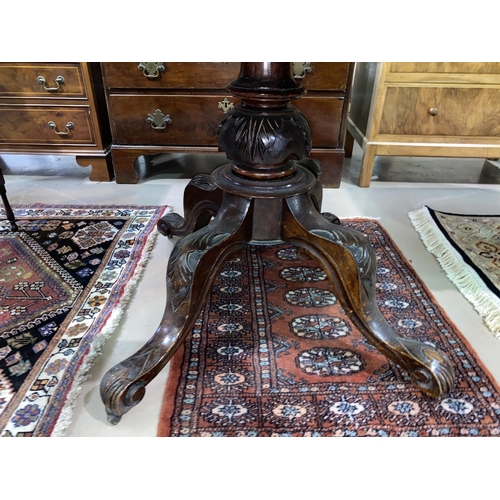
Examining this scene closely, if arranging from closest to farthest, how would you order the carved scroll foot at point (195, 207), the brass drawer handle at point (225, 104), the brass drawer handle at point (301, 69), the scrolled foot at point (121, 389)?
the scrolled foot at point (121, 389)
the carved scroll foot at point (195, 207)
the brass drawer handle at point (301, 69)
the brass drawer handle at point (225, 104)

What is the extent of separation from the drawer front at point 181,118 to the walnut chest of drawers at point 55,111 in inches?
3.6

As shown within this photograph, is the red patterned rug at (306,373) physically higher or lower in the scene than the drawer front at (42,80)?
lower

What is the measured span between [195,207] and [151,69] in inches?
26.3

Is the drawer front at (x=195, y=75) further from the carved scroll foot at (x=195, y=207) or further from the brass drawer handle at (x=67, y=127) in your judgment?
the carved scroll foot at (x=195, y=207)

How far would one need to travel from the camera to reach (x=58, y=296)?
3.52 ft

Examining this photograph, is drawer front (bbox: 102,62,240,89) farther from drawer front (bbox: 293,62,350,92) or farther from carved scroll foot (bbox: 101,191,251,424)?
carved scroll foot (bbox: 101,191,251,424)

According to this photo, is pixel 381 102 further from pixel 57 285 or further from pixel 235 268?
pixel 57 285

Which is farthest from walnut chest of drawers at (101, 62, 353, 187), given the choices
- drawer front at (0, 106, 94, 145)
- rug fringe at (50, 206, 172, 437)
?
rug fringe at (50, 206, 172, 437)

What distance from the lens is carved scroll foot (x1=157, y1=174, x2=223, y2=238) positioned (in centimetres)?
119

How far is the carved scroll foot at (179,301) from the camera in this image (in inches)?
28.9

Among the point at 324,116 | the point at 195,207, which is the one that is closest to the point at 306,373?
the point at 195,207

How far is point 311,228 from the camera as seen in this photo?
831 millimetres

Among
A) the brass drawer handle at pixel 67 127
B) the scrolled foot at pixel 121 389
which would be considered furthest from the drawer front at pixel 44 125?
the scrolled foot at pixel 121 389

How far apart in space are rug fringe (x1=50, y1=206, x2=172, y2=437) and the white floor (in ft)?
0.04
